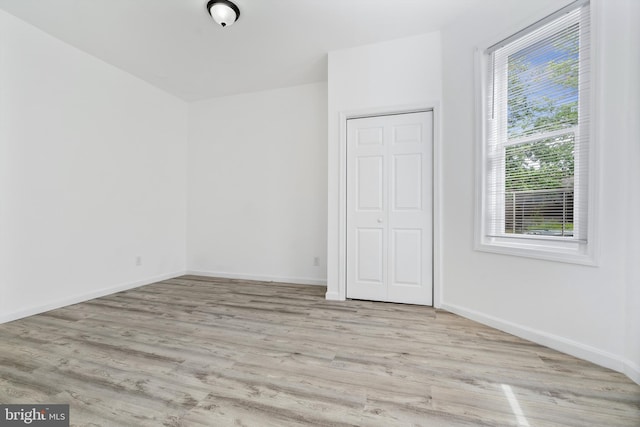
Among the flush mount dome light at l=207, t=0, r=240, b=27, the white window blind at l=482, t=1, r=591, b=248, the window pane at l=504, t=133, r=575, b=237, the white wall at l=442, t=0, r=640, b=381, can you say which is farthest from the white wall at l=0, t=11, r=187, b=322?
the window pane at l=504, t=133, r=575, b=237

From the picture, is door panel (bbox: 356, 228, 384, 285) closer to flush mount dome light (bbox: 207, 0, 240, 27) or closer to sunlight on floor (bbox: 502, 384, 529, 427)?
sunlight on floor (bbox: 502, 384, 529, 427)

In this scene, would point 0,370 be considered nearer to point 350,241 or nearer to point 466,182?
point 350,241

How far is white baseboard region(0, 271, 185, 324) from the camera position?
263 centimetres

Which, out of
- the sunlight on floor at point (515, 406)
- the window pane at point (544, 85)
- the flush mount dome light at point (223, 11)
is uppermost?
the flush mount dome light at point (223, 11)

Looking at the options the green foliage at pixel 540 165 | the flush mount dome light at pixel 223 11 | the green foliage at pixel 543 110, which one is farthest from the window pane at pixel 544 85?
the flush mount dome light at pixel 223 11

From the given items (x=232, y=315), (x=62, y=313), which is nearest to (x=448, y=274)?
(x=232, y=315)

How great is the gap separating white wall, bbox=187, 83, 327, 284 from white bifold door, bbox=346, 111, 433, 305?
0.84 meters

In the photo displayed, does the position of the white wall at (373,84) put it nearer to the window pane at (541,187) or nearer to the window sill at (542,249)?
the window pane at (541,187)

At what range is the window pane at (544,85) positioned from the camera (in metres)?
2.04

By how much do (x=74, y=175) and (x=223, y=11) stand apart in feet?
8.32

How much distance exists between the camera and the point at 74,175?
10.4ft

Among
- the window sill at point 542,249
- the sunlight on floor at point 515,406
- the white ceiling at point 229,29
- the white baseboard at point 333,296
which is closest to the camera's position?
the sunlight on floor at point 515,406

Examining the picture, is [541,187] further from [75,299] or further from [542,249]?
[75,299]

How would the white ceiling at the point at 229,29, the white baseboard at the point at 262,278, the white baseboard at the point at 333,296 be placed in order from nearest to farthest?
1. the white ceiling at the point at 229,29
2. the white baseboard at the point at 333,296
3. the white baseboard at the point at 262,278
